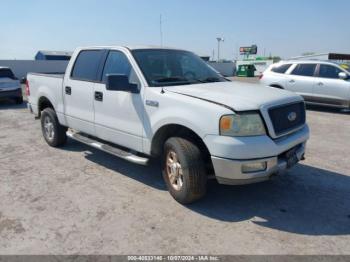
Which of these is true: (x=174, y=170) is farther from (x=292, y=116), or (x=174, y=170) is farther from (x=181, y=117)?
(x=292, y=116)

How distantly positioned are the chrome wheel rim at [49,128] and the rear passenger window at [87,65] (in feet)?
4.56

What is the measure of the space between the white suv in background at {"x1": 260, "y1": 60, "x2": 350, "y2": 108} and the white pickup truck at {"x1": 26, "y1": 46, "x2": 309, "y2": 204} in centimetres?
741

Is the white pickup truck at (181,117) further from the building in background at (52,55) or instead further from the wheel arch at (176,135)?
the building in background at (52,55)

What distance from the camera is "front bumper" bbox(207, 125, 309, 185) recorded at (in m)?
3.55

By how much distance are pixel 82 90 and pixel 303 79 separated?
8.69 meters

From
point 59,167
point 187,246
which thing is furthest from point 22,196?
point 187,246

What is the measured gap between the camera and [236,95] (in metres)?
3.97

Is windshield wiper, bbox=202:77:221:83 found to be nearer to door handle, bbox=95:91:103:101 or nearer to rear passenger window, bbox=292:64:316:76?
door handle, bbox=95:91:103:101

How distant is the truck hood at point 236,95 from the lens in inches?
146

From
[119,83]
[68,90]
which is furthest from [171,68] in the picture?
[68,90]

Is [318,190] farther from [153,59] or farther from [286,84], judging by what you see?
[286,84]

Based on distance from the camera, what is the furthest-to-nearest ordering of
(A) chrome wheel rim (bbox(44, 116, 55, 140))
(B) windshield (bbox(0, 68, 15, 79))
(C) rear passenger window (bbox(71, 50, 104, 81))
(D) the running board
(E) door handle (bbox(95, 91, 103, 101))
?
(B) windshield (bbox(0, 68, 15, 79)) < (A) chrome wheel rim (bbox(44, 116, 55, 140)) < (C) rear passenger window (bbox(71, 50, 104, 81)) < (E) door handle (bbox(95, 91, 103, 101)) < (D) the running board

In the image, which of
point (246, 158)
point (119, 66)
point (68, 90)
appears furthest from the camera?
point (68, 90)

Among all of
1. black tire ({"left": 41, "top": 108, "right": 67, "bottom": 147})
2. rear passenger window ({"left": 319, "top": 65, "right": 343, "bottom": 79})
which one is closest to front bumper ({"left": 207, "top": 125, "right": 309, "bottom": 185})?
black tire ({"left": 41, "top": 108, "right": 67, "bottom": 147})
